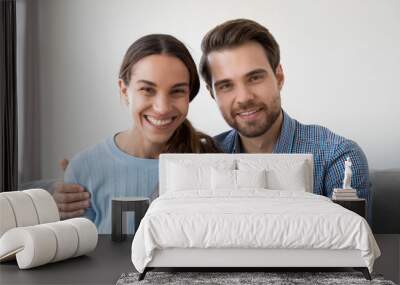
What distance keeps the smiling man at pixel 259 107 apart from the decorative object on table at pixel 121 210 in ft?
3.64

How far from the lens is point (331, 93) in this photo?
7.13m

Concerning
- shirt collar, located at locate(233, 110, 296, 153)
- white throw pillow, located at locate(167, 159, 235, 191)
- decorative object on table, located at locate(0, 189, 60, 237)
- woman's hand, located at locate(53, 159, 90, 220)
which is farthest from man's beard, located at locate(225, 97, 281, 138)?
decorative object on table, located at locate(0, 189, 60, 237)

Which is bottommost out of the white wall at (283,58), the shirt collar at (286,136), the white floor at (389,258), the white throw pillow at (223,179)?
the white floor at (389,258)

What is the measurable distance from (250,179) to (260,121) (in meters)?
0.82

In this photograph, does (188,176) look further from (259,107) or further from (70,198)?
(70,198)

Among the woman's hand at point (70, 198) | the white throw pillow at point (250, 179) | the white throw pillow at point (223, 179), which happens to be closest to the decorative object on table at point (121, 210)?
the woman's hand at point (70, 198)

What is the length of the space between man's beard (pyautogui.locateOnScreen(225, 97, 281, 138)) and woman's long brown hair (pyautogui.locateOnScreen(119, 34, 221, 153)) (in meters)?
0.33

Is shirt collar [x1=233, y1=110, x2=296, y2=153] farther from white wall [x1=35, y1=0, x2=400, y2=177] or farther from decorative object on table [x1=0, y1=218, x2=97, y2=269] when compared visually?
decorative object on table [x1=0, y1=218, x2=97, y2=269]

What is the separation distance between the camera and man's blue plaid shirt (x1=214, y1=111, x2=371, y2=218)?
23.1ft

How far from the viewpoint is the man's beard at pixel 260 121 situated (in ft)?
23.2

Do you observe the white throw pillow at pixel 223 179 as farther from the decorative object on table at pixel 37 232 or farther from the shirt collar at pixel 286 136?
the decorative object on table at pixel 37 232

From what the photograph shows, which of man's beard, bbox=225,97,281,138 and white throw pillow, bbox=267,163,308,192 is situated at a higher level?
man's beard, bbox=225,97,281,138

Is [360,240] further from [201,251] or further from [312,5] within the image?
[312,5]

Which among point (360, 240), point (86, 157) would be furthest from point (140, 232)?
point (86, 157)
